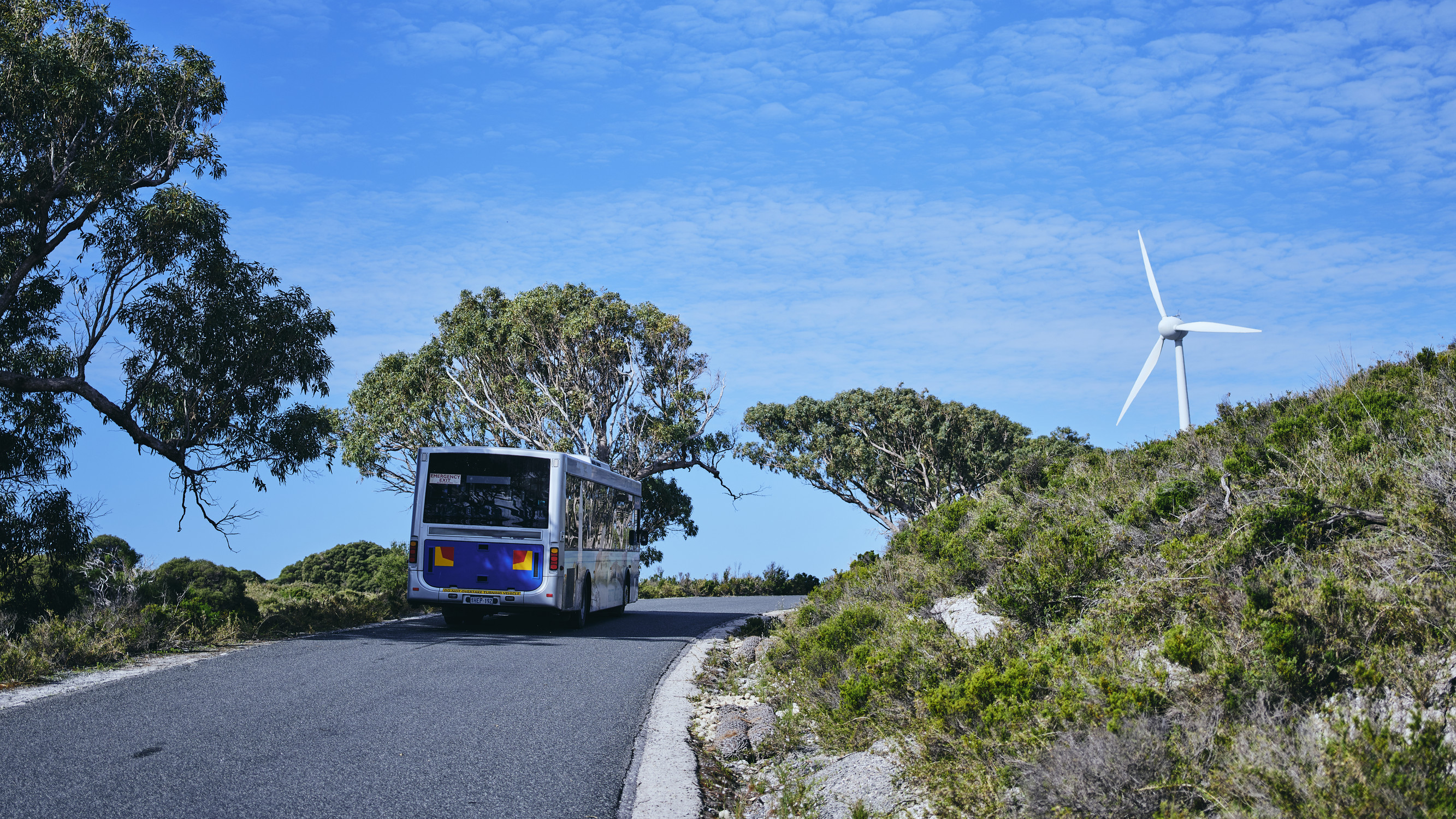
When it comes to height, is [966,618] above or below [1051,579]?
below

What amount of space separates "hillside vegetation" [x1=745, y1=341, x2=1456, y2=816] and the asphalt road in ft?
5.91

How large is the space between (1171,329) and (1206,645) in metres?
21.1

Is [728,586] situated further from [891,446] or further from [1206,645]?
[1206,645]

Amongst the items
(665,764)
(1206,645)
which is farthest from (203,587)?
(1206,645)

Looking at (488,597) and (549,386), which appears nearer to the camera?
(488,597)

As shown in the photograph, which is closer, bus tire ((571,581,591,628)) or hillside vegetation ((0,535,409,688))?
hillside vegetation ((0,535,409,688))

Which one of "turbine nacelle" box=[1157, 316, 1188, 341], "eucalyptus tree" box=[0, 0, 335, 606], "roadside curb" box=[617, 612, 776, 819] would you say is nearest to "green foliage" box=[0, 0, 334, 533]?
"eucalyptus tree" box=[0, 0, 335, 606]

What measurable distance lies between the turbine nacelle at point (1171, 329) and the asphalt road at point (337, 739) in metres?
18.0

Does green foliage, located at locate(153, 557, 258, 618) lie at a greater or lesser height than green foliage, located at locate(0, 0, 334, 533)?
lesser

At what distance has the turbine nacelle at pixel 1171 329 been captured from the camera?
Answer: 77.9 feet

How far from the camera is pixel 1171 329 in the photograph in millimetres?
23922

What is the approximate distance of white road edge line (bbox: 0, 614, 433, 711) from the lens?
783cm

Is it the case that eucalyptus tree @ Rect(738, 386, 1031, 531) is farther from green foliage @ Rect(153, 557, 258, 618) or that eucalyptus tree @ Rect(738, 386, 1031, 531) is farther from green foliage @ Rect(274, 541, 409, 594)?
green foliage @ Rect(153, 557, 258, 618)

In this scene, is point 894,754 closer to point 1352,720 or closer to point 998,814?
point 998,814
